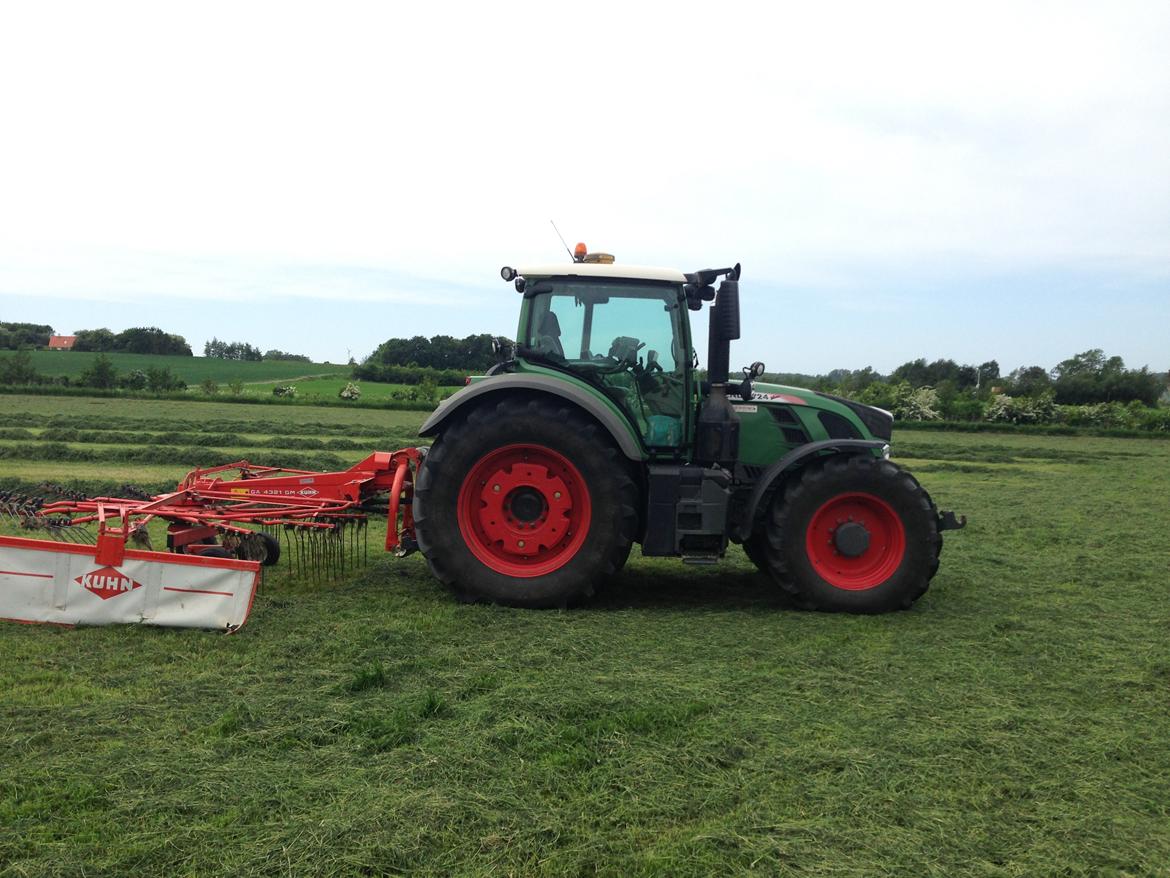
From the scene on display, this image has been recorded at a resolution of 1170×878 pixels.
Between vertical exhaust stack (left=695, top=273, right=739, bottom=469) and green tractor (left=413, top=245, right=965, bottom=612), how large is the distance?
0.01 m

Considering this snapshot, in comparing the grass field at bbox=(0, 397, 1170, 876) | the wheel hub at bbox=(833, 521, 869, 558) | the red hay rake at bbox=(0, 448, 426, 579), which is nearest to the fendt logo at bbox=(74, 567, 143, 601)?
the grass field at bbox=(0, 397, 1170, 876)

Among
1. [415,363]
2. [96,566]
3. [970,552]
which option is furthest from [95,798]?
[415,363]

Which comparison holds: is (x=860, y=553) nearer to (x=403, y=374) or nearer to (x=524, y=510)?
(x=524, y=510)

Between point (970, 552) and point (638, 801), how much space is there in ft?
20.7

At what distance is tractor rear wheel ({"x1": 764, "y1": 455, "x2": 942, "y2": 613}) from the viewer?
602 cm

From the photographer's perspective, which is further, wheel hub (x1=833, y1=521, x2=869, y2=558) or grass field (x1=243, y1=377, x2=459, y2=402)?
grass field (x1=243, y1=377, x2=459, y2=402)

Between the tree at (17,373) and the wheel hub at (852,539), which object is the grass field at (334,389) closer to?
the tree at (17,373)

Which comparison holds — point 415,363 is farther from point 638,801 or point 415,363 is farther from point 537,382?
point 638,801

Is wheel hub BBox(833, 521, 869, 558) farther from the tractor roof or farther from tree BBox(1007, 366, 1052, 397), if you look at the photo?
tree BBox(1007, 366, 1052, 397)

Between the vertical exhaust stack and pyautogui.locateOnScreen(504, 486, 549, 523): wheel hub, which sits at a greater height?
the vertical exhaust stack

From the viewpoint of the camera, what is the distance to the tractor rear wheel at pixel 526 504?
5926mm

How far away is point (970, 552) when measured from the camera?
8.53 meters

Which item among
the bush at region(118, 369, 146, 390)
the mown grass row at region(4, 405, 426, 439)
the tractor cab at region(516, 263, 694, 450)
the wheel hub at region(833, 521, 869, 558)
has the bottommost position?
the mown grass row at region(4, 405, 426, 439)

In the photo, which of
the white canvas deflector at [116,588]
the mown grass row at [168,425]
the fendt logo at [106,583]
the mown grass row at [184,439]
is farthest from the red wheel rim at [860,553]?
the mown grass row at [168,425]
